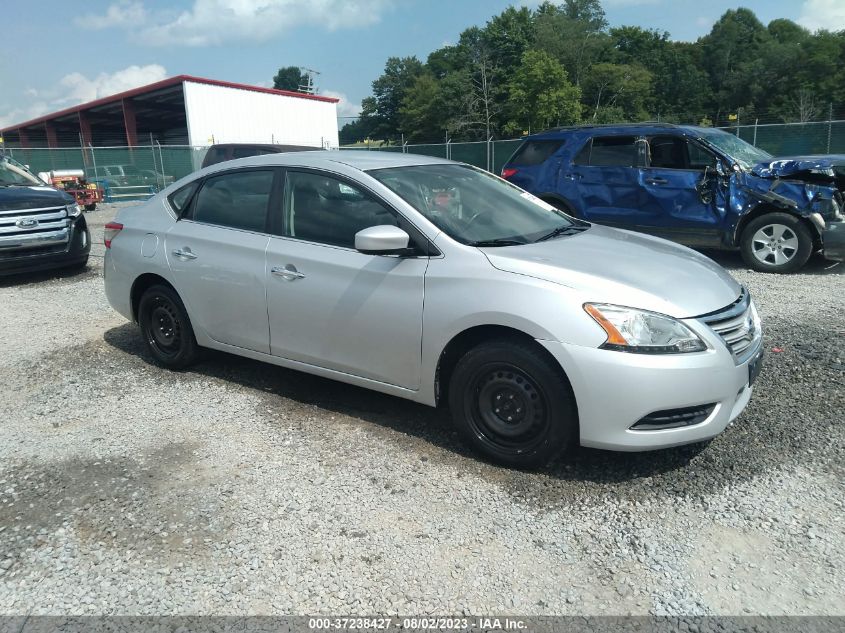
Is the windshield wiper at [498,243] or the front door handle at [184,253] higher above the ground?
the windshield wiper at [498,243]

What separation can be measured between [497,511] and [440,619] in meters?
0.77

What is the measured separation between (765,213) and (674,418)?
5.99 metres

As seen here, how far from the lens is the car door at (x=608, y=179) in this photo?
888cm

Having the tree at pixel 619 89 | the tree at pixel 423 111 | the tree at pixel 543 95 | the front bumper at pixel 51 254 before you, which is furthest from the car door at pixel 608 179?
the tree at pixel 619 89

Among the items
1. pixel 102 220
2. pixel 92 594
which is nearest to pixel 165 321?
pixel 92 594

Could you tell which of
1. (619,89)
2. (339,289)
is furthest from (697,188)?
(619,89)

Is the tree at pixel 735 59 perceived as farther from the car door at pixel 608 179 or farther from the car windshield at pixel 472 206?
the car windshield at pixel 472 206

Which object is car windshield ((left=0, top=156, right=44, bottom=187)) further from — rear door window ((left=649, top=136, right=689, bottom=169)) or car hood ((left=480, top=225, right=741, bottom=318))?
rear door window ((left=649, top=136, right=689, bottom=169))

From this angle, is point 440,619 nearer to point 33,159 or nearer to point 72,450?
point 72,450

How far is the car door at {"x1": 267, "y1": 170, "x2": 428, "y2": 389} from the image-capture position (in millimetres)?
3723

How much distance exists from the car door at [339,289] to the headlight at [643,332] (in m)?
1.04

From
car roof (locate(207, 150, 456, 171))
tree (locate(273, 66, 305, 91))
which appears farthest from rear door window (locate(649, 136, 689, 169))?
tree (locate(273, 66, 305, 91))

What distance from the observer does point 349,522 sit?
3.08 m

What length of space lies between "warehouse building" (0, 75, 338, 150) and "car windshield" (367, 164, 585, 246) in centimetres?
3215
